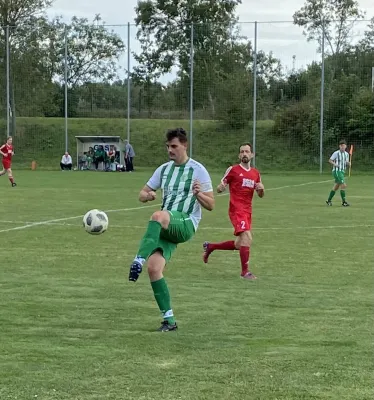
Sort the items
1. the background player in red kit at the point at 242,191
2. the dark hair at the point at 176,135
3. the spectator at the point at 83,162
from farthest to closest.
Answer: the spectator at the point at 83,162 < the background player in red kit at the point at 242,191 < the dark hair at the point at 176,135

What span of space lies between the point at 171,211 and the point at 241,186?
3.76 metres

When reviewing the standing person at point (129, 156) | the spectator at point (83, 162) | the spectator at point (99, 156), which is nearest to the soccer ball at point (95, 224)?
the standing person at point (129, 156)

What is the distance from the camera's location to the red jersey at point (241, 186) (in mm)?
11156

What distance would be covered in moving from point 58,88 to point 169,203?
43.8m

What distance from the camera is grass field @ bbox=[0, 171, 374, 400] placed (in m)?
5.57

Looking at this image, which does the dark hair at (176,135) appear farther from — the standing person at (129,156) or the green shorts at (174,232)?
the standing person at (129,156)

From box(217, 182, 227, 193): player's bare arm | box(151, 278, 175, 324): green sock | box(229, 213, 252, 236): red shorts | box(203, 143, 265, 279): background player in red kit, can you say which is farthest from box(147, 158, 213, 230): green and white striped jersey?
box(229, 213, 252, 236): red shorts

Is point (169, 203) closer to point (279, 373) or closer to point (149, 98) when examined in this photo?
point (279, 373)

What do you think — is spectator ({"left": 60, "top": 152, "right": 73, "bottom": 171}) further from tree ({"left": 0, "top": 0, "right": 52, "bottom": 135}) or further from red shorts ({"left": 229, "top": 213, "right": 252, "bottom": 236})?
red shorts ({"left": 229, "top": 213, "right": 252, "bottom": 236})

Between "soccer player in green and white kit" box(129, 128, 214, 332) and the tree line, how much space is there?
127 feet

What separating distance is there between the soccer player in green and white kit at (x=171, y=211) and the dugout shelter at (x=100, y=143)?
4004 cm

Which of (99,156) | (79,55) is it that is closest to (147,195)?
(99,156)

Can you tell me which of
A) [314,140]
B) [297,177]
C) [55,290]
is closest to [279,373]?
[55,290]

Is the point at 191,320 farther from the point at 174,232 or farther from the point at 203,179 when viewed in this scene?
the point at 203,179
